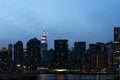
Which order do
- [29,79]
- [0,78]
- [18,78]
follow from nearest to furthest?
[0,78]
[18,78]
[29,79]

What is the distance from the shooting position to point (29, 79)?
13388cm

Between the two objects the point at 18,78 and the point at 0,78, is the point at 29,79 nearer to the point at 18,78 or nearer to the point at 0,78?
the point at 18,78

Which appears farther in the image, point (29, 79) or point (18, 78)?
point (29, 79)

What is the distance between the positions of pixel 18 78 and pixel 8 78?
11345 millimetres

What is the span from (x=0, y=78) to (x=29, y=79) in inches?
1210

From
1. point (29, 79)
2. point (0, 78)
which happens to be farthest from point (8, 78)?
point (29, 79)

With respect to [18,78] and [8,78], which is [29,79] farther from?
[8,78]

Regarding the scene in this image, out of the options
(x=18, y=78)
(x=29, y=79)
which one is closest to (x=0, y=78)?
(x=18, y=78)

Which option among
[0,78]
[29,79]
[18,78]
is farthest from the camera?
[29,79]

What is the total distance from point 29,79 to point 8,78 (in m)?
24.8

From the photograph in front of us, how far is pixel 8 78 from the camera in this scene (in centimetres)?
10956

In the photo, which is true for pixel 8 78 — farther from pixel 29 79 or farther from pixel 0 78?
pixel 29 79

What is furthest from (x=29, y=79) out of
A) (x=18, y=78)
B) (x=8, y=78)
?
(x=8, y=78)

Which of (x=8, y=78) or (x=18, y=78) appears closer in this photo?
(x=8, y=78)
